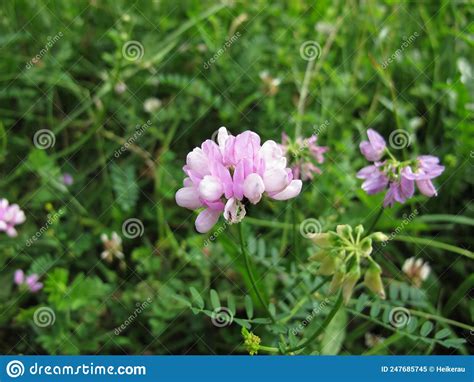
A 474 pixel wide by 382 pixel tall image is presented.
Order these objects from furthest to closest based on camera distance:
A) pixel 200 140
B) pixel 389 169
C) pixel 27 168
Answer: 1. pixel 200 140
2. pixel 27 168
3. pixel 389 169

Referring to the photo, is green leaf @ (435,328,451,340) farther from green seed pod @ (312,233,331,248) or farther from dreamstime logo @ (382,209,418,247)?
green seed pod @ (312,233,331,248)

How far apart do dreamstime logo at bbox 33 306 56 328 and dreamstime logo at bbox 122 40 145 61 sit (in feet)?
3.13

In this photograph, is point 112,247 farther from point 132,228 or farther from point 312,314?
point 312,314

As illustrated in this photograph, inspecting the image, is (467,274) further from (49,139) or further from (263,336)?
(49,139)

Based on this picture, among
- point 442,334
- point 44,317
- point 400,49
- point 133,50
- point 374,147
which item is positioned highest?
point 133,50

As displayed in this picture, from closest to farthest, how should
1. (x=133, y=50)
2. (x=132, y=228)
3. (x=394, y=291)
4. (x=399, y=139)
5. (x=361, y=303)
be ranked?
1. (x=361, y=303)
2. (x=394, y=291)
3. (x=132, y=228)
4. (x=399, y=139)
5. (x=133, y=50)

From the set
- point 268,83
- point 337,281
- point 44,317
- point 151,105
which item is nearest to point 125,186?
point 151,105

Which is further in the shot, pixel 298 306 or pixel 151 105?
pixel 151 105

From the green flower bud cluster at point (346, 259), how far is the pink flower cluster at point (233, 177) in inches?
5.0

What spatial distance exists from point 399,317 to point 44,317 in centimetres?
102

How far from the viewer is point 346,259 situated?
1.21 meters

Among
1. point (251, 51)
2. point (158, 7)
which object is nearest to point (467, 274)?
point (251, 51)

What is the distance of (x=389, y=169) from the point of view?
1.49 m
